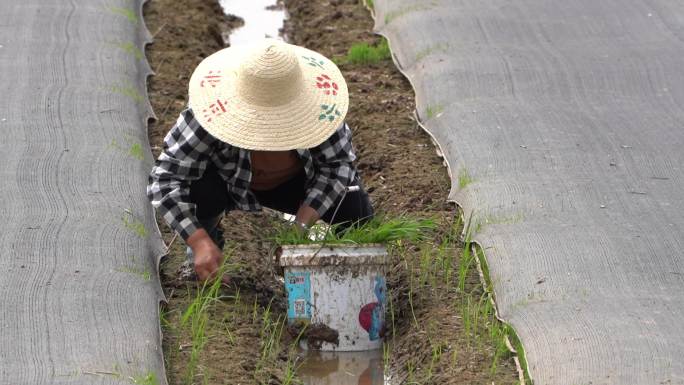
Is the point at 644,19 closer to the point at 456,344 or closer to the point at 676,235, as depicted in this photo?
the point at 676,235

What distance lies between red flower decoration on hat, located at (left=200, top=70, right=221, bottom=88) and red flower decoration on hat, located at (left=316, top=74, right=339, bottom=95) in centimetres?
26

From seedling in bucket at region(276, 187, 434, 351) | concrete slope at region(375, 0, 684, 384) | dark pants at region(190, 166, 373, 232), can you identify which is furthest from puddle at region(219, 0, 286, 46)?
seedling in bucket at region(276, 187, 434, 351)

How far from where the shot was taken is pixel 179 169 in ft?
10.2

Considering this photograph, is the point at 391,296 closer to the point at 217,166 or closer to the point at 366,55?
the point at 217,166

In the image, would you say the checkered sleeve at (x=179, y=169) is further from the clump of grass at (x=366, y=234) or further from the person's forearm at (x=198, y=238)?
the clump of grass at (x=366, y=234)

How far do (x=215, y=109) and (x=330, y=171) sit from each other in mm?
395

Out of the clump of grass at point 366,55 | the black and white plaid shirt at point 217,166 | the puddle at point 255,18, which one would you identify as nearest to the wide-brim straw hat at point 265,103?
the black and white plaid shirt at point 217,166

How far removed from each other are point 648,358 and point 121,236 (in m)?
1.44

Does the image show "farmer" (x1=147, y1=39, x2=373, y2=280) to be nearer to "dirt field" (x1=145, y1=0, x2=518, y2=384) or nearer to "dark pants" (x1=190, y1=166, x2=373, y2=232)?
"dark pants" (x1=190, y1=166, x2=373, y2=232)

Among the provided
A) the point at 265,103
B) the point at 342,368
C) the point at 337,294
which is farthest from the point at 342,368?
the point at 265,103

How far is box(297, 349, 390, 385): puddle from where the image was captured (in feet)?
10.2

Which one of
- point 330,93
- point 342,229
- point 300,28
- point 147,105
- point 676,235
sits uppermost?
point 330,93

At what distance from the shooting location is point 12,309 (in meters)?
2.78

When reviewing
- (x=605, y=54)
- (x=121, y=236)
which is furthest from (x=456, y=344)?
(x=605, y=54)
